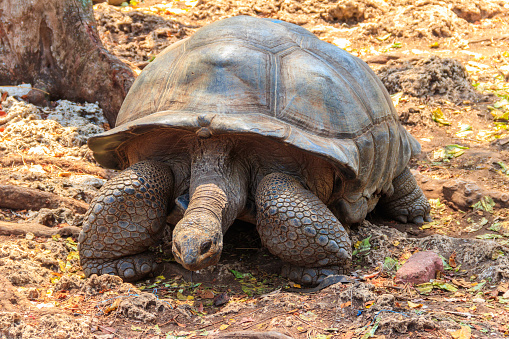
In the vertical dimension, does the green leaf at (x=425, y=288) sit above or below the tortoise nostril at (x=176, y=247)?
below

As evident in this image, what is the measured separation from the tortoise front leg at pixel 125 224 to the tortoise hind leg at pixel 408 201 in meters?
2.47

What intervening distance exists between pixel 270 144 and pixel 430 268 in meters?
1.33

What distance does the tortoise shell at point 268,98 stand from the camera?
329 centimetres

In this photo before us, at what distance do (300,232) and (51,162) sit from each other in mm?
3022

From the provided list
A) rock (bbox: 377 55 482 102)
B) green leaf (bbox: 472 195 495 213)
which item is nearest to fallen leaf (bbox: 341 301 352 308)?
green leaf (bbox: 472 195 495 213)

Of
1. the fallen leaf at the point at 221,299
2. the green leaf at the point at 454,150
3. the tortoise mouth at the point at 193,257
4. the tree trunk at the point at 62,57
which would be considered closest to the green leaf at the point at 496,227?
the green leaf at the point at 454,150

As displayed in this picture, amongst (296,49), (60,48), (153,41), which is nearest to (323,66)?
(296,49)

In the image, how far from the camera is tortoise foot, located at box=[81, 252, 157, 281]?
3312 millimetres

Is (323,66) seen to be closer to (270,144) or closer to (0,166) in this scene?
(270,144)

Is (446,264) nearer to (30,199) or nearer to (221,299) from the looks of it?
(221,299)

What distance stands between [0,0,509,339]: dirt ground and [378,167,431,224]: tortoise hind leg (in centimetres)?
11

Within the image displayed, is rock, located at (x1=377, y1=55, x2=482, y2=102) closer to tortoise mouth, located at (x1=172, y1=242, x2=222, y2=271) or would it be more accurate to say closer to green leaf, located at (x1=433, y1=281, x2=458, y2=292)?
green leaf, located at (x1=433, y1=281, x2=458, y2=292)

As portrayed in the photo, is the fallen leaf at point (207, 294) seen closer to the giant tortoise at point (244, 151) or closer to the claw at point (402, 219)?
the giant tortoise at point (244, 151)

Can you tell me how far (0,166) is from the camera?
4801 mm
